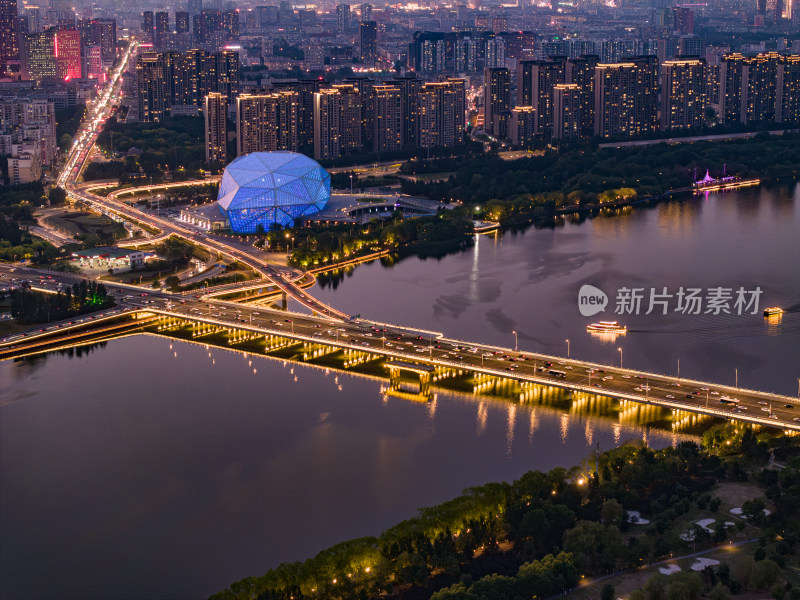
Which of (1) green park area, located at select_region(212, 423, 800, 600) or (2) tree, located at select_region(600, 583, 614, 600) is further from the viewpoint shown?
(1) green park area, located at select_region(212, 423, 800, 600)

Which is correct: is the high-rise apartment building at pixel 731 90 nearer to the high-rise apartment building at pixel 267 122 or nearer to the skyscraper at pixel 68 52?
the high-rise apartment building at pixel 267 122

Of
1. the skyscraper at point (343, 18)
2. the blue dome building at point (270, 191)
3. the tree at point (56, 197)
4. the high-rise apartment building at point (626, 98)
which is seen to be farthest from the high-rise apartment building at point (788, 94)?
the skyscraper at point (343, 18)

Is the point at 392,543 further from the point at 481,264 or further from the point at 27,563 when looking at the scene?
the point at 481,264

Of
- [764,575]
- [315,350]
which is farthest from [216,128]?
[764,575]

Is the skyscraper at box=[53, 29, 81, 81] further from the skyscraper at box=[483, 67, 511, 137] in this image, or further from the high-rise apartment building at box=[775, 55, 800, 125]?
the high-rise apartment building at box=[775, 55, 800, 125]

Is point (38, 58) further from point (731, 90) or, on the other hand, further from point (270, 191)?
point (270, 191)

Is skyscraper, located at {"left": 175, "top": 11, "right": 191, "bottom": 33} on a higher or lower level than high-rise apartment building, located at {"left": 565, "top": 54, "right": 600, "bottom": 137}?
higher

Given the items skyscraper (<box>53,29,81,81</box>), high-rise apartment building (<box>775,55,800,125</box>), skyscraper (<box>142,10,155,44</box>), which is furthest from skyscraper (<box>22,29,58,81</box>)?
high-rise apartment building (<box>775,55,800,125</box>)
